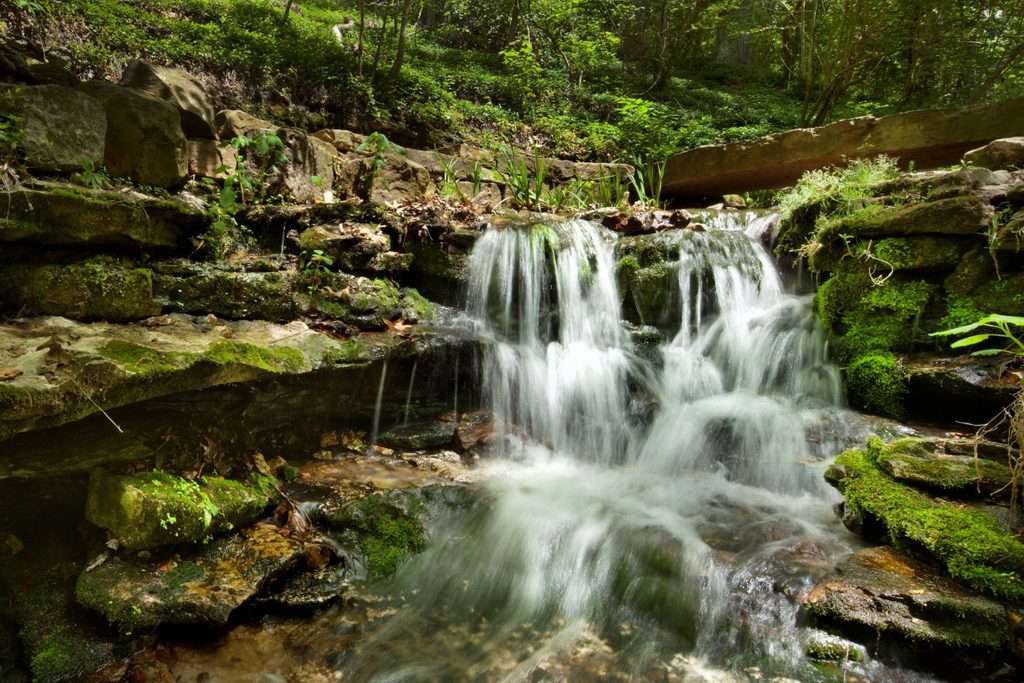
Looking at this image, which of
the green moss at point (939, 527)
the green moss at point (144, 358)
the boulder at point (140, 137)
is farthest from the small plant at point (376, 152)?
the green moss at point (939, 527)

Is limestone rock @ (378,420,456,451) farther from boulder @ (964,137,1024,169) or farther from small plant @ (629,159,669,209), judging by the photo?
boulder @ (964,137,1024,169)

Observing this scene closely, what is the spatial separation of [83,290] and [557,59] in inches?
527

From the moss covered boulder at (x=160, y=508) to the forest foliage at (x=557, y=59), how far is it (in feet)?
19.7

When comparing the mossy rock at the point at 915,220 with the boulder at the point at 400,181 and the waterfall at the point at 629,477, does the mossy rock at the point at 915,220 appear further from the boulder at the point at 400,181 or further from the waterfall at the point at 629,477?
the boulder at the point at 400,181

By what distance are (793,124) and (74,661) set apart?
50.3 feet


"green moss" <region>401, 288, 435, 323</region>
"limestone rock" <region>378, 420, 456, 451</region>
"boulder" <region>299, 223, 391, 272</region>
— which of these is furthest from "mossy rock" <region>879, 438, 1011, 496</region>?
"boulder" <region>299, 223, 391, 272</region>

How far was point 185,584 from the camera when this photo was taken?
107 inches

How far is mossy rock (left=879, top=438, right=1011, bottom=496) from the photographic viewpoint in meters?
3.13

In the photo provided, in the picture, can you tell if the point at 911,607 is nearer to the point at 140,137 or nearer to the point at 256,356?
the point at 256,356

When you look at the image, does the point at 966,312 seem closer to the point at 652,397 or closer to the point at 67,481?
the point at 652,397

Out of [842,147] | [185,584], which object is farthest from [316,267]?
[842,147]

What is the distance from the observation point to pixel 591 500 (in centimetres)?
414

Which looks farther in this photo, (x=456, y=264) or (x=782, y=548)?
(x=456, y=264)

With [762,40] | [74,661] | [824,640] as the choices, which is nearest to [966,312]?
[824,640]
